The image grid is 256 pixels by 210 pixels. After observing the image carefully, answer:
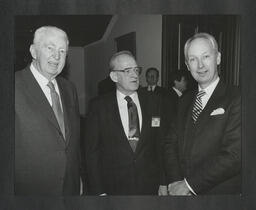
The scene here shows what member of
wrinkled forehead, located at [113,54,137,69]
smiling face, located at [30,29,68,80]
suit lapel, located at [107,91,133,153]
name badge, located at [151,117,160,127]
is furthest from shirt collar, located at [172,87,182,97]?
smiling face, located at [30,29,68,80]

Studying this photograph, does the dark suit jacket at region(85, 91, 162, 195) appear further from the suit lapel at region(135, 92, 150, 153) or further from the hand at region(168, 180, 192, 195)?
the hand at region(168, 180, 192, 195)

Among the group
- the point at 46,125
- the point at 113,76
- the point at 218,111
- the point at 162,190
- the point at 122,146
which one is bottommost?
the point at 162,190

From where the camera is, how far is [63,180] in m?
3.74

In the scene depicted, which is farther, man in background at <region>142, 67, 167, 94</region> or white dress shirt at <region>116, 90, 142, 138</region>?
white dress shirt at <region>116, 90, 142, 138</region>

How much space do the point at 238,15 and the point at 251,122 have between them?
774 millimetres

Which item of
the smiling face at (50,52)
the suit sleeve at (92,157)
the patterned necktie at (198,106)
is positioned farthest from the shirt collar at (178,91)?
the smiling face at (50,52)

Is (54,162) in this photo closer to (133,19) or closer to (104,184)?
(104,184)

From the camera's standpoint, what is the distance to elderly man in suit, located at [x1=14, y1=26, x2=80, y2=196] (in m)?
3.71

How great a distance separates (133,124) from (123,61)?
47 cm

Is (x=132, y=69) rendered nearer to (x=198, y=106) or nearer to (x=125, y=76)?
(x=125, y=76)

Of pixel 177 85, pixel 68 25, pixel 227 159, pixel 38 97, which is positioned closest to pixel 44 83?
pixel 38 97

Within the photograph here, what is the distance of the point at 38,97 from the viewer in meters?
3.75

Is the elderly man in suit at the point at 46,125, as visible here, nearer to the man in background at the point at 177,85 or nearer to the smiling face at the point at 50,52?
the smiling face at the point at 50,52

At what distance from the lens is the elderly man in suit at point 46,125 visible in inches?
146
